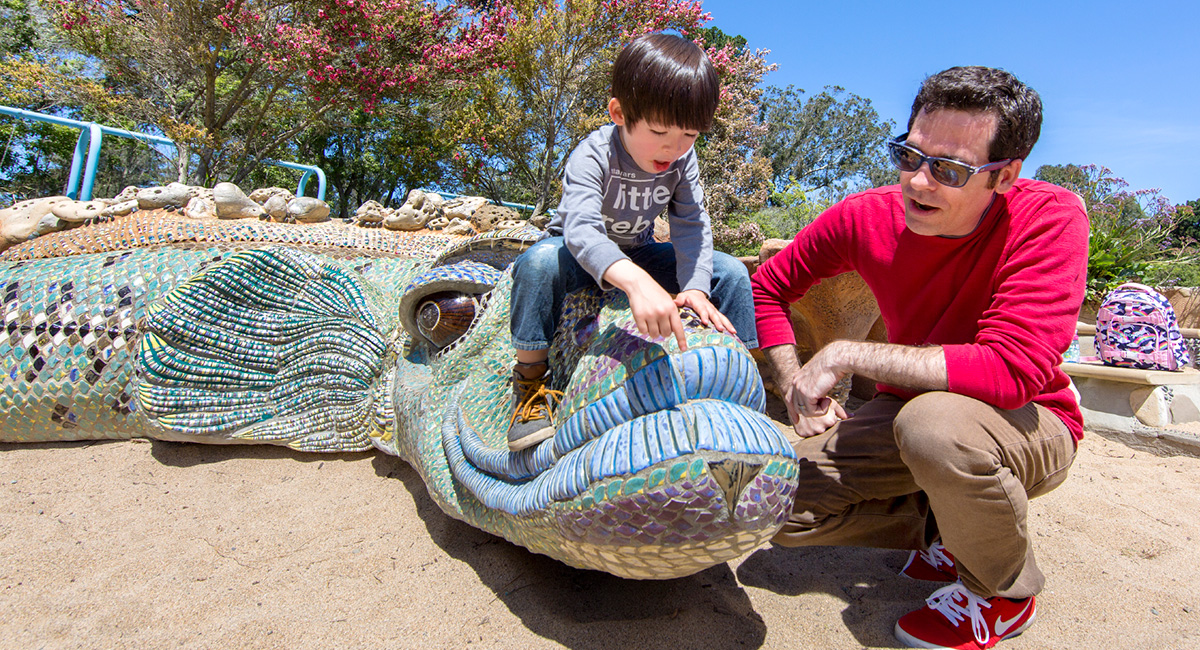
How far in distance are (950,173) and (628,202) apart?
0.85 meters

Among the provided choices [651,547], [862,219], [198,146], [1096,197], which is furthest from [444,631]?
[1096,197]

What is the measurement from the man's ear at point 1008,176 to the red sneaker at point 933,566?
1129 mm

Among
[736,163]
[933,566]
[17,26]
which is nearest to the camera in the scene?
[933,566]

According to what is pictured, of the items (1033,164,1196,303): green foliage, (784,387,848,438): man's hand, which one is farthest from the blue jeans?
(1033,164,1196,303): green foliage

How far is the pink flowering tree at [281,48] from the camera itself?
9953mm

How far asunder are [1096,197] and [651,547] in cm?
1292

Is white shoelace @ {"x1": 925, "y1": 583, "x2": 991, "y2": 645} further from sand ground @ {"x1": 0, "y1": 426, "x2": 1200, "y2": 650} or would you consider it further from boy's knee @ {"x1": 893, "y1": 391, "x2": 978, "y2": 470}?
boy's knee @ {"x1": 893, "y1": 391, "x2": 978, "y2": 470}

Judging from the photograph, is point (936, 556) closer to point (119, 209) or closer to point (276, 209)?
point (276, 209)

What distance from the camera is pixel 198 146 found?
10.7m

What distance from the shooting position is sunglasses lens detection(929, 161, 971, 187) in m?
1.67

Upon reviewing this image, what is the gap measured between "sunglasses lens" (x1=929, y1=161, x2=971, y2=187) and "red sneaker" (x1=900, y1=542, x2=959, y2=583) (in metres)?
1.16

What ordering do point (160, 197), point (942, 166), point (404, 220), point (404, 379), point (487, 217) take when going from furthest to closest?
point (487, 217) → point (404, 220) → point (160, 197) → point (404, 379) → point (942, 166)

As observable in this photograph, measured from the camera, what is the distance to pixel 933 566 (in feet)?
6.69

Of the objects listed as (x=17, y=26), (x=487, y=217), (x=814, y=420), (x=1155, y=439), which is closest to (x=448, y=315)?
(x=814, y=420)
